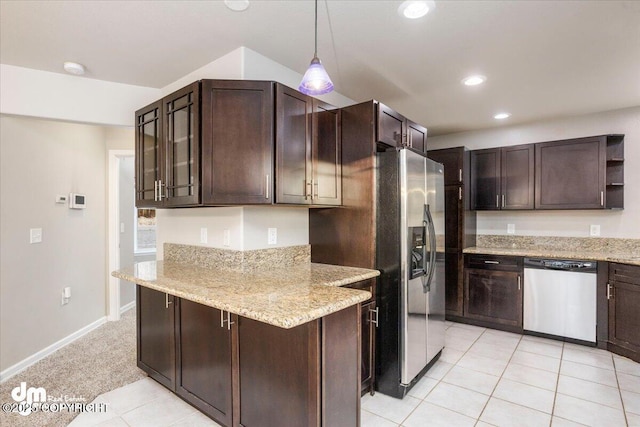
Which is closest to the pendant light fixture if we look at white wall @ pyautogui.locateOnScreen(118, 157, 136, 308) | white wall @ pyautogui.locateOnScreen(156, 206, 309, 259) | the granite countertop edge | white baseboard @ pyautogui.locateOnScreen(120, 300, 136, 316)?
white wall @ pyautogui.locateOnScreen(156, 206, 309, 259)

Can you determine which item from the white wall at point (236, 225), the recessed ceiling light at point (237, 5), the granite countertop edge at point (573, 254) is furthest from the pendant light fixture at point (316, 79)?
the granite countertop edge at point (573, 254)

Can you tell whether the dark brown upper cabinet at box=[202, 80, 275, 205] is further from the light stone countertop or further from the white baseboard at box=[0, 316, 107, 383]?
the white baseboard at box=[0, 316, 107, 383]

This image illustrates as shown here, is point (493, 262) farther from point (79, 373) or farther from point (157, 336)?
point (79, 373)

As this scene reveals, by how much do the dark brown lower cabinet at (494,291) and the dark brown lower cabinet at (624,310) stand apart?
0.78 m

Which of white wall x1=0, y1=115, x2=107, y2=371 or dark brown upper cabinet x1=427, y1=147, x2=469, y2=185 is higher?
dark brown upper cabinet x1=427, y1=147, x2=469, y2=185

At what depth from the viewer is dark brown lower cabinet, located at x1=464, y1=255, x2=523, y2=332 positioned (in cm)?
378

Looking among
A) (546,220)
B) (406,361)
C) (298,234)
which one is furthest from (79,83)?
(546,220)

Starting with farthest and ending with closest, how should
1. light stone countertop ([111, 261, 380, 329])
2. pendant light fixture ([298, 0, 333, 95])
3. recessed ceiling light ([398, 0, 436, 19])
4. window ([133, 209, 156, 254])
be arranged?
window ([133, 209, 156, 254]), recessed ceiling light ([398, 0, 436, 19]), pendant light fixture ([298, 0, 333, 95]), light stone countertop ([111, 261, 380, 329])

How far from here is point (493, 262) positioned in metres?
3.91

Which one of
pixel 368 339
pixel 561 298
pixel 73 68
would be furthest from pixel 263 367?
pixel 561 298

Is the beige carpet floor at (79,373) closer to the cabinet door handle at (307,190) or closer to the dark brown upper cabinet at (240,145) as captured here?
the dark brown upper cabinet at (240,145)

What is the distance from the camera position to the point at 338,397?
1747mm

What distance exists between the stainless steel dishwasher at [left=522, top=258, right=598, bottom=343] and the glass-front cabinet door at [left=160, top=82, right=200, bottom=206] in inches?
141

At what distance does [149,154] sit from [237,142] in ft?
3.23
